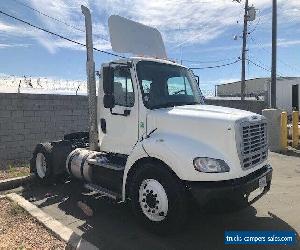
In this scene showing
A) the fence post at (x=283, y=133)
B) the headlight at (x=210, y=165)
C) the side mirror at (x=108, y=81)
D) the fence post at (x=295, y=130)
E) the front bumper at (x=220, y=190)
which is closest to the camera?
the front bumper at (x=220, y=190)

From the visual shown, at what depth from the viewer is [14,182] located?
8.92 meters

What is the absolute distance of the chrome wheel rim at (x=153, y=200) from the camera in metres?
5.57

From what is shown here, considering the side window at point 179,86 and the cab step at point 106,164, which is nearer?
the cab step at point 106,164

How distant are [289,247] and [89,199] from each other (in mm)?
3894

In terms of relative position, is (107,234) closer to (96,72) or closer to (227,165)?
(227,165)

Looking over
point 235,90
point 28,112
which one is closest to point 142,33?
point 28,112

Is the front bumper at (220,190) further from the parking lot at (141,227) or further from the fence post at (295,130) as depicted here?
the fence post at (295,130)

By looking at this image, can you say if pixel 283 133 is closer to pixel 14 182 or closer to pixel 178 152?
pixel 14 182

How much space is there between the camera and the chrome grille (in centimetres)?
557

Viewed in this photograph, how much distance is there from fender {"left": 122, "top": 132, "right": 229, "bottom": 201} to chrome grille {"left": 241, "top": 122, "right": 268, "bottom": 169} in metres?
0.38

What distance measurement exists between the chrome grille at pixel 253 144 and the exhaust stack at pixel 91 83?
2972 mm

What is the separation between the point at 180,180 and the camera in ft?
17.9

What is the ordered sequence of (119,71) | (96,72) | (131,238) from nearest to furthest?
(131,238)
(119,71)
(96,72)

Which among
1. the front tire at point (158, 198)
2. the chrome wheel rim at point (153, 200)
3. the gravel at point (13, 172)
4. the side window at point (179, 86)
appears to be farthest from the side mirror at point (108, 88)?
the gravel at point (13, 172)
